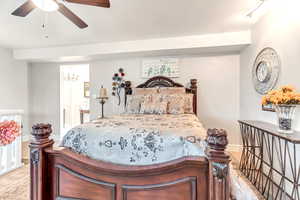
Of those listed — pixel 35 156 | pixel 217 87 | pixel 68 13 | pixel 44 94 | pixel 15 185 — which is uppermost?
pixel 68 13

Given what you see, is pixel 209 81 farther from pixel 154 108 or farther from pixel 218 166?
pixel 218 166

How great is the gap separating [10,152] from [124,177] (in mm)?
2512

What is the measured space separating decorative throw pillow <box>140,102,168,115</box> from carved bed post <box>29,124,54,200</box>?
2061 mm

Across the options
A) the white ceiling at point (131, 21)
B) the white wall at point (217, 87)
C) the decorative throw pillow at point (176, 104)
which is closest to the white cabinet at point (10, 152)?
the white ceiling at point (131, 21)

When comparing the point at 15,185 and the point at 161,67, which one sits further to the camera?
the point at 161,67

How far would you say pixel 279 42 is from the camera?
7.53 feet

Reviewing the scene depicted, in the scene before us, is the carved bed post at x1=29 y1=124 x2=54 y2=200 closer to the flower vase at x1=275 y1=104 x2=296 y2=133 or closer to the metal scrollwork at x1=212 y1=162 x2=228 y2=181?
the metal scrollwork at x1=212 y1=162 x2=228 y2=181

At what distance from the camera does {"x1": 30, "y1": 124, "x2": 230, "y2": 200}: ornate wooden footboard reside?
3.87 ft

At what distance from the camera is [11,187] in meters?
2.38

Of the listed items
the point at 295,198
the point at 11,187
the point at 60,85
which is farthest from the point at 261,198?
the point at 60,85

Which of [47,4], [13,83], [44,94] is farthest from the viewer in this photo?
[44,94]

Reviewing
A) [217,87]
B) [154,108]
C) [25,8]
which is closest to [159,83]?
[154,108]

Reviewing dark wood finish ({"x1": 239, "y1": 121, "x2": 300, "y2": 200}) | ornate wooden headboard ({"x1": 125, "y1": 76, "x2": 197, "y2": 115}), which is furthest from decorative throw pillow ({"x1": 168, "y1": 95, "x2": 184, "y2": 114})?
dark wood finish ({"x1": 239, "y1": 121, "x2": 300, "y2": 200})

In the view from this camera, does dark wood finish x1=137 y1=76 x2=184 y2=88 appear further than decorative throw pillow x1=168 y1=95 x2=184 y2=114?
Yes
